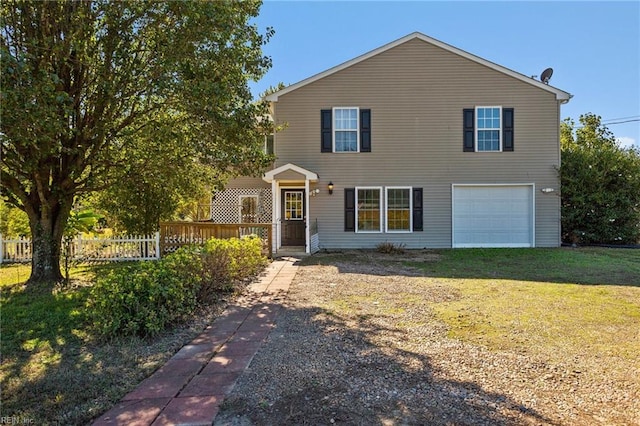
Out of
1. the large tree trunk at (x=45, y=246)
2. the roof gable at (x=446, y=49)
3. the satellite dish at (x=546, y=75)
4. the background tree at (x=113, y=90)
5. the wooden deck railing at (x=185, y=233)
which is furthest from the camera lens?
the satellite dish at (x=546, y=75)

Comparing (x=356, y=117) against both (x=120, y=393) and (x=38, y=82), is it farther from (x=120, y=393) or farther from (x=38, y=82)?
(x=120, y=393)

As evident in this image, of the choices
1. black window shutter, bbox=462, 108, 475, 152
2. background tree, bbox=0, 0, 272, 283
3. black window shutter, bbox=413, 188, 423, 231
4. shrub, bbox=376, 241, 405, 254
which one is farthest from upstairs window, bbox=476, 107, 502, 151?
background tree, bbox=0, 0, 272, 283

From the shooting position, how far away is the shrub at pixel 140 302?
4.51 m

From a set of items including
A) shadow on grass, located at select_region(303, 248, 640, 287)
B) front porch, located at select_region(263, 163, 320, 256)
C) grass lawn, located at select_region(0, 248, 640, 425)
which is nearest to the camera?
grass lawn, located at select_region(0, 248, 640, 425)

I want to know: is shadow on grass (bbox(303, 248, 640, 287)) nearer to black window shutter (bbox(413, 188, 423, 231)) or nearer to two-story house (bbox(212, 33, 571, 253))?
black window shutter (bbox(413, 188, 423, 231))

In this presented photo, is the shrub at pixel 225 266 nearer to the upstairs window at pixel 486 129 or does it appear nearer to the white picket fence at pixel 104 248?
the white picket fence at pixel 104 248

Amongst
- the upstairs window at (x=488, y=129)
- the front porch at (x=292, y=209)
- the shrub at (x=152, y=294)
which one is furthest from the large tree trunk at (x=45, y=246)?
the upstairs window at (x=488, y=129)

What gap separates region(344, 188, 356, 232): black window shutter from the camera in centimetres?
1398

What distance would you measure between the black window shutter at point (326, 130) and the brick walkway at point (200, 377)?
9038 mm

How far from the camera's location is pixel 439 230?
14.0 meters

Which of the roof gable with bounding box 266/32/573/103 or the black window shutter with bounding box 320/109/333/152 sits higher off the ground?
the roof gable with bounding box 266/32/573/103

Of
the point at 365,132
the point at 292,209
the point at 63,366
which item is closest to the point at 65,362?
the point at 63,366

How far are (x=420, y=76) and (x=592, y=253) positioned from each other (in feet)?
27.7

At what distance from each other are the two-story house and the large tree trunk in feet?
23.1
